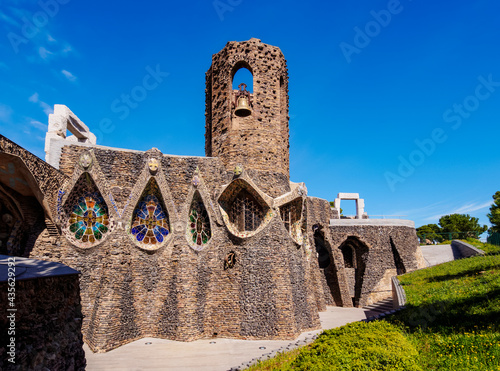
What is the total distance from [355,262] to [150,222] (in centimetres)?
1280

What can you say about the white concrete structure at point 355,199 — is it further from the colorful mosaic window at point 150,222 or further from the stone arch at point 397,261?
the colorful mosaic window at point 150,222

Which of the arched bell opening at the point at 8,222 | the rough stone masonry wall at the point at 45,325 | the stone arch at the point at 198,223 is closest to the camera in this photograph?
the rough stone masonry wall at the point at 45,325

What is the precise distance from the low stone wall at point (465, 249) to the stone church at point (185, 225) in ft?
42.6

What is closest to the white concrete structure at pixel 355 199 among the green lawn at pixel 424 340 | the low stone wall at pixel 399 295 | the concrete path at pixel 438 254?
the concrete path at pixel 438 254

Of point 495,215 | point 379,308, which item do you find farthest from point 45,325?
point 495,215

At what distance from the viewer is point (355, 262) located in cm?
1912

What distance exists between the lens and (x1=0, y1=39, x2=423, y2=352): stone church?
951 cm

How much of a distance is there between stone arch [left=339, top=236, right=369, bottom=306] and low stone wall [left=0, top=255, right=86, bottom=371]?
1574cm

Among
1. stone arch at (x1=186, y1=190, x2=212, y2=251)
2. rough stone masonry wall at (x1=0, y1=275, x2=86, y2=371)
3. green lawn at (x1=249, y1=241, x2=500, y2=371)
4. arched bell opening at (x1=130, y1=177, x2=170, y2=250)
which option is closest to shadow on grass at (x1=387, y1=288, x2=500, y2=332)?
green lawn at (x1=249, y1=241, x2=500, y2=371)

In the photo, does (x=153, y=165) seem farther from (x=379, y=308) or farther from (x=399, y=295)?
(x=379, y=308)

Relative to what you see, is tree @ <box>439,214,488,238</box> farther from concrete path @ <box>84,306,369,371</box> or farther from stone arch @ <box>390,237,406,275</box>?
concrete path @ <box>84,306,369,371</box>

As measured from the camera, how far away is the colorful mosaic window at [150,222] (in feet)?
35.3

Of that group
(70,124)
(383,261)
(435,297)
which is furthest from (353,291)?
(70,124)

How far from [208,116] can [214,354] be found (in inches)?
363
